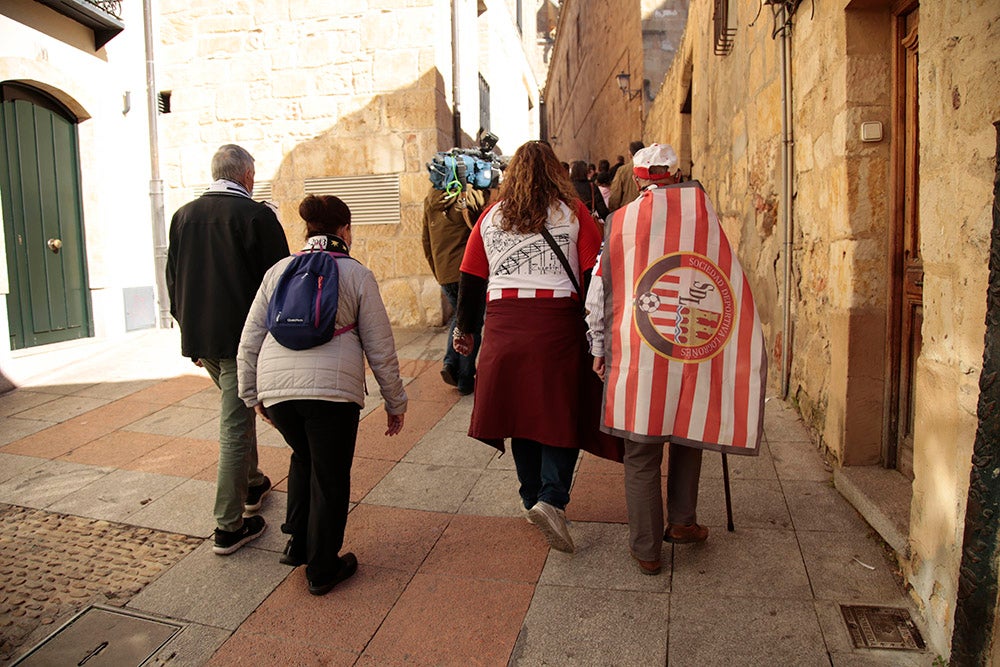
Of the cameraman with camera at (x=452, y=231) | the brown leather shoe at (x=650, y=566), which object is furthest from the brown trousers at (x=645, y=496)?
the cameraman with camera at (x=452, y=231)

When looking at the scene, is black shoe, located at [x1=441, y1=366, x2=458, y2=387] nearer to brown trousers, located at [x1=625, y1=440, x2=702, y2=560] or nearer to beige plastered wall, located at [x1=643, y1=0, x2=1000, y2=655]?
beige plastered wall, located at [x1=643, y1=0, x2=1000, y2=655]

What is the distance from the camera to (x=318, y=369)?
2635 mm

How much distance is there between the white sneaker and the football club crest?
2.64ft

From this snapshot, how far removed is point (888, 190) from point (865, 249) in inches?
11.4

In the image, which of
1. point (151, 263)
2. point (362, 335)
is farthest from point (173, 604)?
point (151, 263)

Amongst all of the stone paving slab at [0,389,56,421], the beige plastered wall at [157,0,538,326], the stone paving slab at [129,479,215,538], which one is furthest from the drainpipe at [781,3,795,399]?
the stone paving slab at [0,389,56,421]

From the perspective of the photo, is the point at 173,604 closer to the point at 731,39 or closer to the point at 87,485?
the point at 87,485

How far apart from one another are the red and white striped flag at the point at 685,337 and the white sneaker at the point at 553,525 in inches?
19.2

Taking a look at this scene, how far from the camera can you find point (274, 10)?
8.33 metres

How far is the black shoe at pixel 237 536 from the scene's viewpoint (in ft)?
10.2

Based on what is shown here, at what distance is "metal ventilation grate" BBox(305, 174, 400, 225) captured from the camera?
828 cm

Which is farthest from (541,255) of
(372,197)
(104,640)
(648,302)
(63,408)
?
(372,197)

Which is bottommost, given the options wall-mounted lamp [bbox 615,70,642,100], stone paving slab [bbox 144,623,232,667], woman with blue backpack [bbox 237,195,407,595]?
stone paving slab [bbox 144,623,232,667]

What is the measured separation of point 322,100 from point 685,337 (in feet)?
22.6
